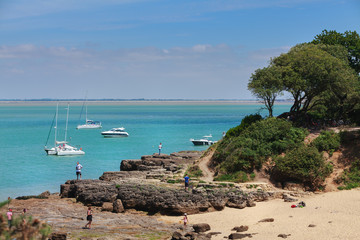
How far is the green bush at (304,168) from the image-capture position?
31797 mm

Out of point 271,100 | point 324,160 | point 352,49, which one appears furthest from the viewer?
point 352,49

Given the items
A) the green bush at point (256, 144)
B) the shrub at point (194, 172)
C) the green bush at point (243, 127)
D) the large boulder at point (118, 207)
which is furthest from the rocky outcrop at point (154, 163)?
the large boulder at point (118, 207)

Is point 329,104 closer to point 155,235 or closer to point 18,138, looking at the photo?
point 155,235

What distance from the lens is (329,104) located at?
1580 inches

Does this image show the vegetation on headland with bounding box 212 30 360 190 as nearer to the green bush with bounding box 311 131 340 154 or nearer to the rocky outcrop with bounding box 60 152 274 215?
the green bush with bounding box 311 131 340 154

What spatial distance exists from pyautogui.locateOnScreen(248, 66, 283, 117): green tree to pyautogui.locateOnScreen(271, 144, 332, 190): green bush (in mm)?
6816

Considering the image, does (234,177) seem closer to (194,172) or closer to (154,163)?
(194,172)

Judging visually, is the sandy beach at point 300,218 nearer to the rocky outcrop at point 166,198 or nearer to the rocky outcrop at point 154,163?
the rocky outcrop at point 166,198

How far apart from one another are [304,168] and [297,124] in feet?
23.9

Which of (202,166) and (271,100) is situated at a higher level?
(271,100)

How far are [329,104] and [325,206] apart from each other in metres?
14.9

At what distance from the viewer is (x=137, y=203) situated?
2906cm

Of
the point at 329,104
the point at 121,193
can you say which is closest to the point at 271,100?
the point at 329,104

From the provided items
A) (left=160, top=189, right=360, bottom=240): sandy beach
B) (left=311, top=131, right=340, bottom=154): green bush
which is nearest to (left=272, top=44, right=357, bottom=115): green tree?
(left=311, top=131, right=340, bottom=154): green bush
